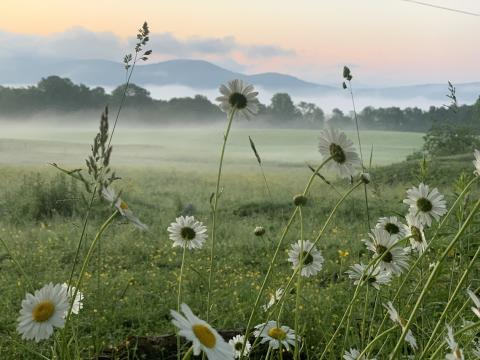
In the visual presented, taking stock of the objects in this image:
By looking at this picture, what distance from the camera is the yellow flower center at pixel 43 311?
933mm

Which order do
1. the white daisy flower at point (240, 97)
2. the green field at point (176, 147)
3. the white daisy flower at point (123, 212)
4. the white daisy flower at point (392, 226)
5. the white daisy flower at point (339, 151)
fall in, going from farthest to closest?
the green field at point (176, 147)
the white daisy flower at point (392, 226)
the white daisy flower at point (240, 97)
the white daisy flower at point (339, 151)
the white daisy flower at point (123, 212)

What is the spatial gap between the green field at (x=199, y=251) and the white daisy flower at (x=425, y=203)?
0.15 m

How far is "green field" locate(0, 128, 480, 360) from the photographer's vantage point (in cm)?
219

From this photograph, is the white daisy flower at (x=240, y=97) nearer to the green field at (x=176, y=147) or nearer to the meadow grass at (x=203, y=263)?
the meadow grass at (x=203, y=263)

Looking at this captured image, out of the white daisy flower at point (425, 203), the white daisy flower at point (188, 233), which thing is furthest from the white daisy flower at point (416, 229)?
the white daisy flower at point (188, 233)

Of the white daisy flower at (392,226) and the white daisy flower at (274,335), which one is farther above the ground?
the white daisy flower at (392,226)

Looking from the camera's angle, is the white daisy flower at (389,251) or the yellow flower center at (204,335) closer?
the yellow flower center at (204,335)

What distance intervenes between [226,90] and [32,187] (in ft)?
18.0

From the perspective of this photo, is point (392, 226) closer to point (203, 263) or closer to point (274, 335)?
point (274, 335)

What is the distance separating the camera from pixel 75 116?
15977 mm

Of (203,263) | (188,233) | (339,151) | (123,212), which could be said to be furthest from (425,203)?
(203,263)

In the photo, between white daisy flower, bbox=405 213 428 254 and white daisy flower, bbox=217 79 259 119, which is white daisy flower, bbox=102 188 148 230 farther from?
white daisy flower, bbox=405 213 428 254

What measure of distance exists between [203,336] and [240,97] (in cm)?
59

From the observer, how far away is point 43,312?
0.94m
